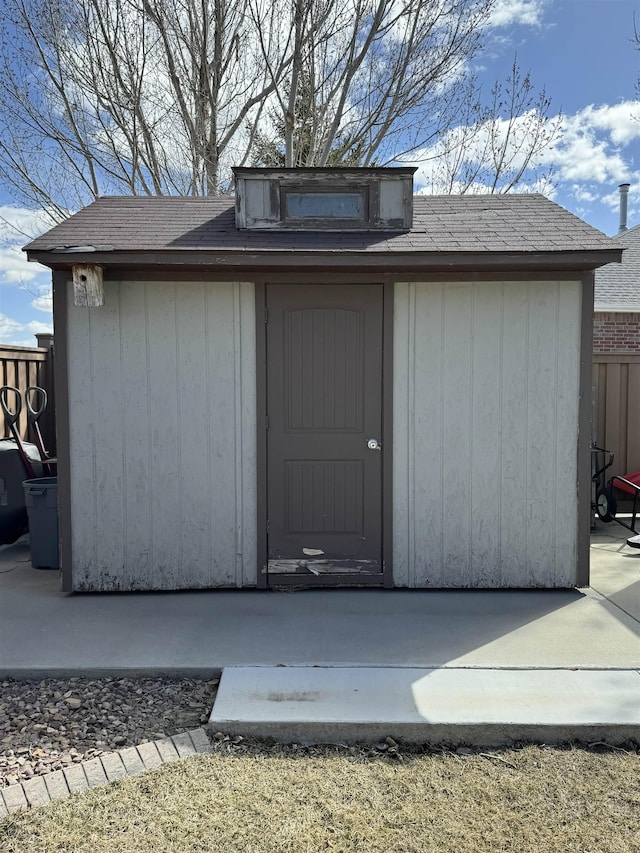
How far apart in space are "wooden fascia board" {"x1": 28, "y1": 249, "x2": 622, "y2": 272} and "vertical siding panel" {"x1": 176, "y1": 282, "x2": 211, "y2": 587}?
15.5 inches

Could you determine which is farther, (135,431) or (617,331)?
(617,331)

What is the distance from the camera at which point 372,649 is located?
3.86m

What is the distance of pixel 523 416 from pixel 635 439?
3313 millimetres

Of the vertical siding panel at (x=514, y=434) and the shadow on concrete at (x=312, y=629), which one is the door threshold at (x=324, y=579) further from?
the vertical siding panel at (x=514, y=434)

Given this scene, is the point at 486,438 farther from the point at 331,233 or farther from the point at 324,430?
the point at 331,233

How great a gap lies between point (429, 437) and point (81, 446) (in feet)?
8.80

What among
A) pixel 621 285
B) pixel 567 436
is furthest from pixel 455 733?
pixel 621 285

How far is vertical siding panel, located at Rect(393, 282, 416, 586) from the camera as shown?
496cm

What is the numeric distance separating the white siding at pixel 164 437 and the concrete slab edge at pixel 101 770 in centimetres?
211

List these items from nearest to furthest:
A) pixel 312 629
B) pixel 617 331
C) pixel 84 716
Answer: pixel 84 716 → pixel 312 629 → pixel 617 331

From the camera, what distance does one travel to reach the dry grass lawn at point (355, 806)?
2.30 meters

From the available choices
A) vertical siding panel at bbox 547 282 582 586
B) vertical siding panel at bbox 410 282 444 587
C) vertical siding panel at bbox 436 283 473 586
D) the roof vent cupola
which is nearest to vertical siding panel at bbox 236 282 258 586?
the roof vent cupola

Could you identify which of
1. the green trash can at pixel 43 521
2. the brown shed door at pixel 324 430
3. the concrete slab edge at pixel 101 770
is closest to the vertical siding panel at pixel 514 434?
the brown shed door at pixel 324 430

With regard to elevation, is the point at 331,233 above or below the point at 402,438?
above
